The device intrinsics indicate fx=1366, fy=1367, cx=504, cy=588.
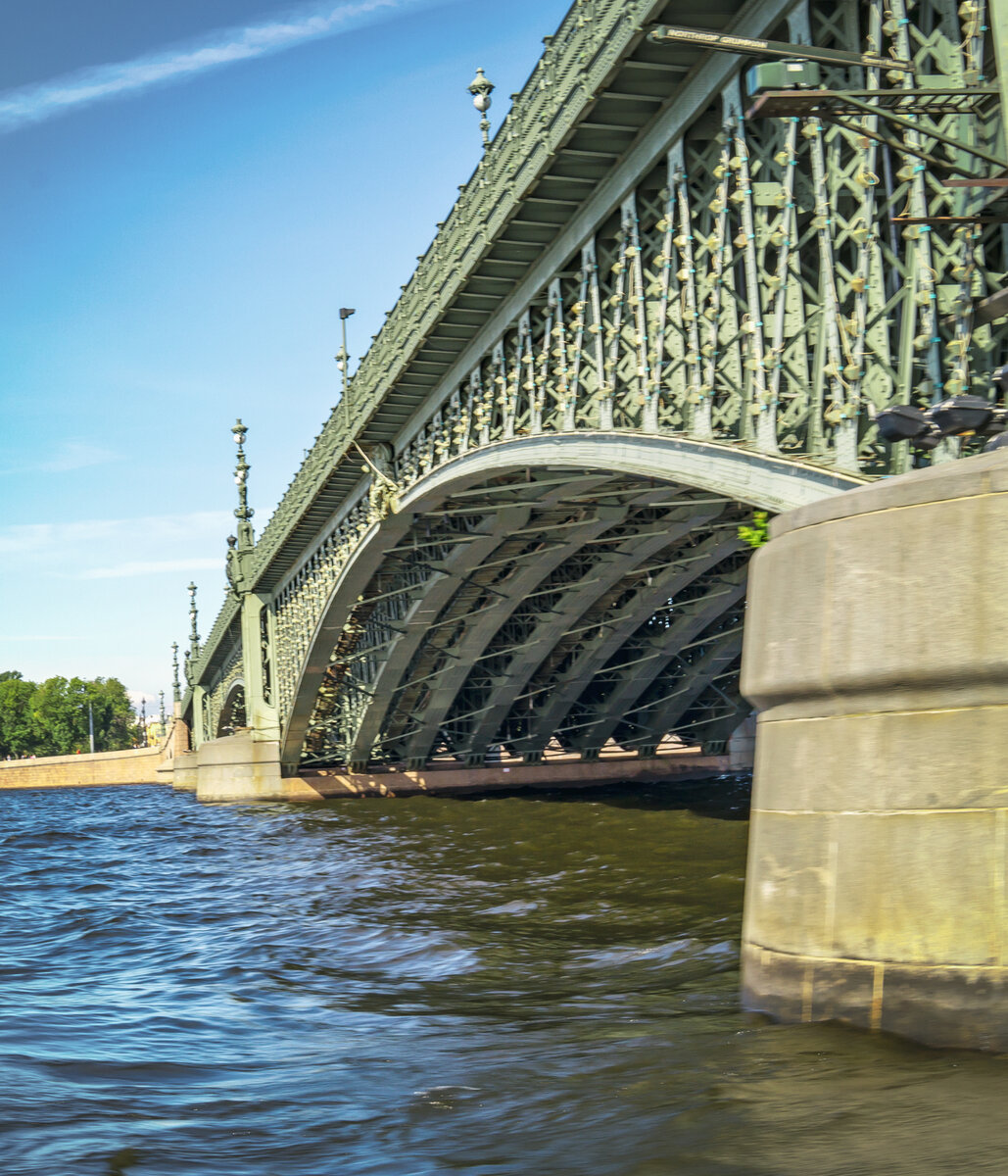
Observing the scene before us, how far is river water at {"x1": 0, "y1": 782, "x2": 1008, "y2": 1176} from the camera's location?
209 inches

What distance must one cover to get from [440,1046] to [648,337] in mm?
10116

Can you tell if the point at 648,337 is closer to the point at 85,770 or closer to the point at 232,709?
the point at 232,709

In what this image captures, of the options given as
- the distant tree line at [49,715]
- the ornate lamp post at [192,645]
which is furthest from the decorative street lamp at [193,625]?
the distant tree line at [49,715]

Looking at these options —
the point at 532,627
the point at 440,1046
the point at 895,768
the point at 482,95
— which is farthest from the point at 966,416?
the point at 532,627

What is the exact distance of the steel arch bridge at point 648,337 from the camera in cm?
1059

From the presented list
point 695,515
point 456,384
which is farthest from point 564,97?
point 695,515

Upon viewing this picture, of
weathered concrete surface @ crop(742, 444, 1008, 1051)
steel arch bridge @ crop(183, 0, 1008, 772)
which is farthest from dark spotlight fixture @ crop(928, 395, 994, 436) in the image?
steel arch bridge @ crop(183, 0, 1008, 772)

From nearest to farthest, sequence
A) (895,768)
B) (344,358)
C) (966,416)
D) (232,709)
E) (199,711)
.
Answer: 1. (895,768)
2. (966,416)
3. (344,358)
4. (232,709)
5. (199,711)

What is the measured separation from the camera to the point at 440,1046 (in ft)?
25.4

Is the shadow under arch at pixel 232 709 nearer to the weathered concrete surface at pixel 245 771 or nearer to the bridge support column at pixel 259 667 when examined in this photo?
the bridge support column at pixel 259 667

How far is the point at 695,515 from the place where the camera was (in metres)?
25.0

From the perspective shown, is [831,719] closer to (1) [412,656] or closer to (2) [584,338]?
(2) [584,338]

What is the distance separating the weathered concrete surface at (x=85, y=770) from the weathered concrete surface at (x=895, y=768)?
89.4m

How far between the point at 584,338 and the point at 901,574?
13.0 m
